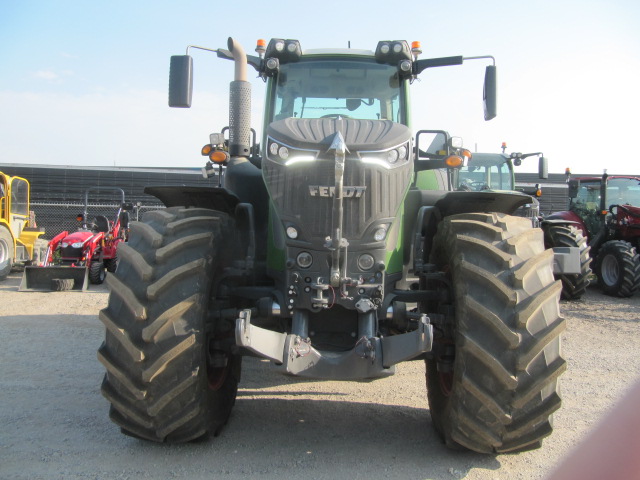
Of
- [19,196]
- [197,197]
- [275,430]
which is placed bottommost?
[275,430]

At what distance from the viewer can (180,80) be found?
4.52 meters

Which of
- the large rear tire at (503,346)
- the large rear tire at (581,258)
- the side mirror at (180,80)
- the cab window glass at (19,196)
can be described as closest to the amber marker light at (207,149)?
the side mirror at (180,80)

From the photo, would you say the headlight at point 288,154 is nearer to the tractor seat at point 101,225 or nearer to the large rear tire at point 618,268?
the large rear tire at point 618,268

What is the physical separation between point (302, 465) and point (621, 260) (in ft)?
33.4

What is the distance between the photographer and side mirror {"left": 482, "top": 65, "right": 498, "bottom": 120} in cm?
502

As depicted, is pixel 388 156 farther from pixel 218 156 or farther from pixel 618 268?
pixel 618 268

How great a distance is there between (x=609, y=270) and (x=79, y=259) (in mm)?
11589

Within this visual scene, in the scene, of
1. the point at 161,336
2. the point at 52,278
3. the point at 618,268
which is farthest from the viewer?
the point at 52,278

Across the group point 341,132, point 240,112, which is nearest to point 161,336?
point 341,132

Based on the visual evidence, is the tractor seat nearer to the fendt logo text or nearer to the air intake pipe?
the air intake pipe

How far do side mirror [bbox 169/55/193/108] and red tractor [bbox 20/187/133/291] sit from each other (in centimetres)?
732

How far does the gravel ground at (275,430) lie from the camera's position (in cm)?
346

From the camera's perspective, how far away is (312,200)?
144 inches

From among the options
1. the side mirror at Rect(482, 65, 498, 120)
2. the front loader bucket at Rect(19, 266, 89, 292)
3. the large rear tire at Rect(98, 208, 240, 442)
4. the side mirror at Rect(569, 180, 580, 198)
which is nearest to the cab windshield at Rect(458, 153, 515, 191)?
the side mirror at Rect(569, 180, 580, 198)
